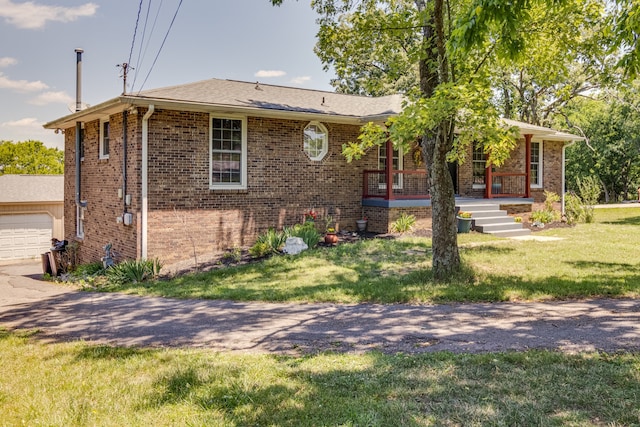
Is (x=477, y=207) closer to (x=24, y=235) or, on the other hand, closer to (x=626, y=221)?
(x=626, y=221)

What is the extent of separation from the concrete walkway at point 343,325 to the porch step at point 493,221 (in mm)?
8291

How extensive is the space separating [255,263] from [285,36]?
283 inches

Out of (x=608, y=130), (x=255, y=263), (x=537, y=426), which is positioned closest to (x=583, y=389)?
(x=537, y=426)

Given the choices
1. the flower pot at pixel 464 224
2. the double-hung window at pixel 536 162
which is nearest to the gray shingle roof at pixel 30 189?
the flower pot at pixel 464 224

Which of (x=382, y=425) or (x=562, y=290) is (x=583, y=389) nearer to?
(x=382, y=425)

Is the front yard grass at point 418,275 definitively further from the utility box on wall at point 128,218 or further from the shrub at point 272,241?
the utility box on wall at point 128,218

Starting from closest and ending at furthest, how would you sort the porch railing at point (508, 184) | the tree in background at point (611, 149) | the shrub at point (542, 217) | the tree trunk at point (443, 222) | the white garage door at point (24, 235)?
the tree trunk at point (443, 222) → the shrub at point (542, 217) → the porch railing at point (508, 184) → the white garage door at point (24, 235) → the tree in background at point (611, 149)

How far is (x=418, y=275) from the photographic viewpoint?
359 inches

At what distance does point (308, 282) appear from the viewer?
9180 mm

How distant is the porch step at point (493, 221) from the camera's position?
611 inches

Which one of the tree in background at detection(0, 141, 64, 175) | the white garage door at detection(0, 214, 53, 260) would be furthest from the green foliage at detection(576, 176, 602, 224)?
the tree in background at detection(0, 141, 64, 175)

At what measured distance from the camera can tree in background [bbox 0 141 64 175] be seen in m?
49.6

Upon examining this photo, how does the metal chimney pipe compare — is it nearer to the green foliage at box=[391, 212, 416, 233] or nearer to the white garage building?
the white garage building

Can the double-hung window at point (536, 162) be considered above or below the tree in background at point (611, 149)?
below
